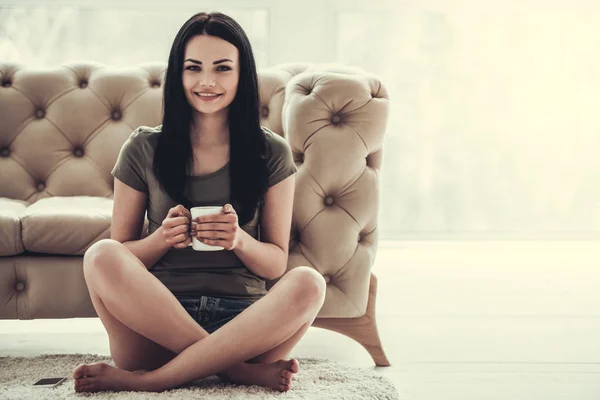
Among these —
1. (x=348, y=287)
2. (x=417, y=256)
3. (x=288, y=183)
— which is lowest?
(x=417, y=256)

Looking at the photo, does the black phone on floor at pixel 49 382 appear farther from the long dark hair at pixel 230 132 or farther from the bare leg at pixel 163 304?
the long dark hair at pixel 230 132

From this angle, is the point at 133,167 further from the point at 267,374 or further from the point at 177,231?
the point at 267,374

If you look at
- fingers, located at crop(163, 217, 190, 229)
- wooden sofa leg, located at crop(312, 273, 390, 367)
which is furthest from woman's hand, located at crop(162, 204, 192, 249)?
wooden sofa leg, located at crop(312, 273, 390, 367)

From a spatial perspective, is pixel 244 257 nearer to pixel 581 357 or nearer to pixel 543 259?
pixel 581 357

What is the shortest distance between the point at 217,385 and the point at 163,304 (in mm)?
171

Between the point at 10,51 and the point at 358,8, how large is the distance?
1.42 metres

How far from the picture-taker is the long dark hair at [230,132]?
3.79ft

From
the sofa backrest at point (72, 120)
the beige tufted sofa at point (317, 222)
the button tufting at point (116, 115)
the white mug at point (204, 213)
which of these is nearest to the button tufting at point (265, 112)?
the sofa backrest at point (72, 120)

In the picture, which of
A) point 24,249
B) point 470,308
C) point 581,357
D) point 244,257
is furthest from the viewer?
point 470,308

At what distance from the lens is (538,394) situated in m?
1.24

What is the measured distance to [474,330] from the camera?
176 cm

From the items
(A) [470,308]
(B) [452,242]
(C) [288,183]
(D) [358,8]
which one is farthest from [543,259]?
(C) [288,183]

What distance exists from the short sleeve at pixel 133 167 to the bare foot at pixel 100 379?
32 cm

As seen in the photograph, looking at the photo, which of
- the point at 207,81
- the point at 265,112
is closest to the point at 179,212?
the point at 207,81
